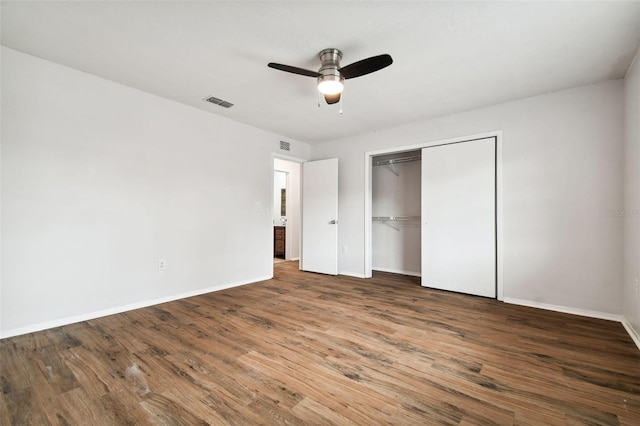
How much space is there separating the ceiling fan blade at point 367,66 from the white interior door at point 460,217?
2.28 m

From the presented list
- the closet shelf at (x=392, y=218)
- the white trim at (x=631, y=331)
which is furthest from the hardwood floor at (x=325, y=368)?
the closet shelf at (x=392, y=218)

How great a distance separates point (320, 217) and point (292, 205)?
5.44 feet

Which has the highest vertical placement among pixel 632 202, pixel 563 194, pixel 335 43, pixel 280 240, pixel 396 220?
pixel 335 43

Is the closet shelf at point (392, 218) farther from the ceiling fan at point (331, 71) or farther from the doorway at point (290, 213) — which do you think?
the ceiling fan at point (331, 71)

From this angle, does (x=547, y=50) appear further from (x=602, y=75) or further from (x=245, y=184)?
(x=245, y=184)

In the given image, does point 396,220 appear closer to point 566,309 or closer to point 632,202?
point 566,309

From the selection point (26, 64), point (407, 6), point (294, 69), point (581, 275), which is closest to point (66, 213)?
point (26, 64)

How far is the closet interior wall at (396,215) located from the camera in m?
5.18

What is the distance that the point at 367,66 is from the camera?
7.48 ft

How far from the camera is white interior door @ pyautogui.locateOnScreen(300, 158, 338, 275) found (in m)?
5.20

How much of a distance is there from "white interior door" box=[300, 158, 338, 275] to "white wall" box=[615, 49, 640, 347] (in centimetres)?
359

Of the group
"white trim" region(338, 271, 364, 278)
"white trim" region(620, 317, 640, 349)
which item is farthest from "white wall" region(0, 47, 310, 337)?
"white trim" region(620, 317, 640, 349)

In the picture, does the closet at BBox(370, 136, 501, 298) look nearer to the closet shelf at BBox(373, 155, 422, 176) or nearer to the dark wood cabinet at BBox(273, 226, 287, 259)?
the closet shelf at BBox(373, 155, 422, 176)

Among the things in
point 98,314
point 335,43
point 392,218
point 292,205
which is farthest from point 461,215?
point 98,314
